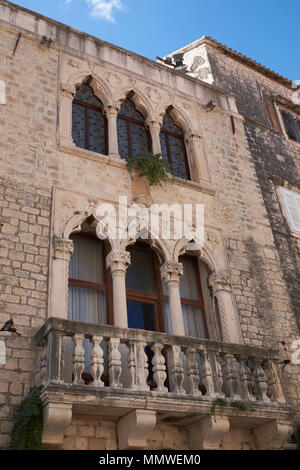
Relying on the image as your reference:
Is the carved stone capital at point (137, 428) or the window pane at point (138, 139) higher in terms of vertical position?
the window pane at point (138, 139)

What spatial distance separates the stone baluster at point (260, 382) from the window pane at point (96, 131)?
15.3 feet

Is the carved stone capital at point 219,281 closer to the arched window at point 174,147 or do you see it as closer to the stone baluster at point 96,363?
the arched window at point 174,147

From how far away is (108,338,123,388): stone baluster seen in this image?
21.1 ft

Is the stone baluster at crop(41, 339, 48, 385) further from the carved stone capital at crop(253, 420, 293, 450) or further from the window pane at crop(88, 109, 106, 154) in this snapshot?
the window pane at crop(88, 109, 106, 154)

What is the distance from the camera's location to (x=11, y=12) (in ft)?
32.7

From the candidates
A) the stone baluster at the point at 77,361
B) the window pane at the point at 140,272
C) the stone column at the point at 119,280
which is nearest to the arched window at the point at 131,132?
the window pane at the point at 140,272

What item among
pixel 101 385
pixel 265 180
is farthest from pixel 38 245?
pixel 265 180

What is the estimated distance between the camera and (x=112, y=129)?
977 centimetres

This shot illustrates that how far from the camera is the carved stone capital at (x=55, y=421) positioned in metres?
5.89

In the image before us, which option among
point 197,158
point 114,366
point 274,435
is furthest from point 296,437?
point 197,158

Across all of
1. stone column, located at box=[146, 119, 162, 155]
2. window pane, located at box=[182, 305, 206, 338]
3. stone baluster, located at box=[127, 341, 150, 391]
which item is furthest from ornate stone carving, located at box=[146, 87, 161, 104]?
stone baluster, located at box=[127, 341, 150, 391]

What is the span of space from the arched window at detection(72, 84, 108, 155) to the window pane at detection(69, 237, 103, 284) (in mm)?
1962

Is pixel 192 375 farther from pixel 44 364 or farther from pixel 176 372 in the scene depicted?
pixel 44 364
